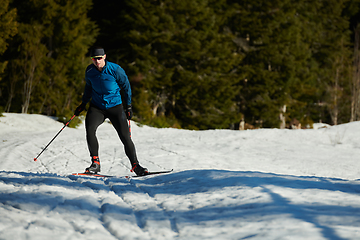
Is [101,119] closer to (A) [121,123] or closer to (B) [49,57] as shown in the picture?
(A) [121,123]

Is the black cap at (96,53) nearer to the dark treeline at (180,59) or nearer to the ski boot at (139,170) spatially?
the ski boot at (139,170)

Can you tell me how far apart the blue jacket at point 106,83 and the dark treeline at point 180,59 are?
8.03 m

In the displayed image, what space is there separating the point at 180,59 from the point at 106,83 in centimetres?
1434

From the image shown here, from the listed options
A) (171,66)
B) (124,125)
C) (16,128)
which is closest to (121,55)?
(171,66)

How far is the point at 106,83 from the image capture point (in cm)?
390

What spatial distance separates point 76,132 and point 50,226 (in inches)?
297

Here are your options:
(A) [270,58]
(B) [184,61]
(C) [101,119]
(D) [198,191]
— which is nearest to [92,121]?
(C) [101,119]

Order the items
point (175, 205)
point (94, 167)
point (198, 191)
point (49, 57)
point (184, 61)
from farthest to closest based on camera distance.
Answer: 1. point (184, 61)
2. point (49, 57)
3. point (94, 167)
4. point (198, 191)
5. point (175, 205)

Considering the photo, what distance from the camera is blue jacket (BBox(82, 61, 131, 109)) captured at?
12.7 ft

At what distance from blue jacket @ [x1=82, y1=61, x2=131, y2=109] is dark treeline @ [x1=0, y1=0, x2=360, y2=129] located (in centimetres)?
803

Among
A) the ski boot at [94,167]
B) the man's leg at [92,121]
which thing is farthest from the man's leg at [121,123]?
the ski boot at [94,167]

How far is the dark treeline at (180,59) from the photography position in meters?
12.4

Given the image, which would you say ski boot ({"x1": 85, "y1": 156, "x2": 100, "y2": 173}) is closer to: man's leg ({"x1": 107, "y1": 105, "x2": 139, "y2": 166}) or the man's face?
man's leg ({"x1": 107, "y1": 105, "x2": 139, "y2": 166})

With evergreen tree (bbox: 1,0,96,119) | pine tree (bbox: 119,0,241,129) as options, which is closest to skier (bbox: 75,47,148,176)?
evergreen tree (bbox: 1,0,96,119)
